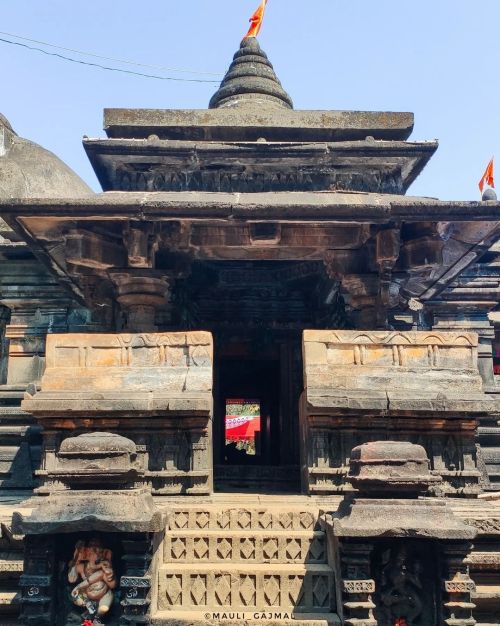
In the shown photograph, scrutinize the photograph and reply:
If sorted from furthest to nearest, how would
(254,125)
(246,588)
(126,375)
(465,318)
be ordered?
1. (465,318)
2. (254,125)
3. (126,375)
4. (246,588)

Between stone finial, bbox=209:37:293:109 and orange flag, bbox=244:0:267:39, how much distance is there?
45 cm

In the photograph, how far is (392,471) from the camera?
4977mm

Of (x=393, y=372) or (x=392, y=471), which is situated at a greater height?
(x=393, y=372)

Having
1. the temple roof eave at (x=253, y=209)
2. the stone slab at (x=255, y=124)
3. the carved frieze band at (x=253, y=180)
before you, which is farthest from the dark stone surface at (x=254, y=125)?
the temple roof eave at (x=253, y=209)

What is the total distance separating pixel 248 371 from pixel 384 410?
7183mm

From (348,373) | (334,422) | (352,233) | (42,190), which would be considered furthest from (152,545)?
(42,190)

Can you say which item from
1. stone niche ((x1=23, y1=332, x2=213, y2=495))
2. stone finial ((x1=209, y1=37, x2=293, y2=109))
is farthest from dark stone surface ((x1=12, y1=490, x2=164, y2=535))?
stone finial ((x1=209, y1=37, x2=293, y2=109))

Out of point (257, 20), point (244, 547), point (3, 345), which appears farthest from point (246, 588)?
point (257, 20)

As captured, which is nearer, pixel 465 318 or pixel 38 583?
pixel 38 583

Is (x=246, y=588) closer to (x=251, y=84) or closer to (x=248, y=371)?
(x=248, y=371)

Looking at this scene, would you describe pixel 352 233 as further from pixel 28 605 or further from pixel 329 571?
pixel 28 605

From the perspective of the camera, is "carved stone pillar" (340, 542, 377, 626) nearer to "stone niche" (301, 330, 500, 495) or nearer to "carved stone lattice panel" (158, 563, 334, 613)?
"carved stone lattice panel" (158, 563, 334, 613)

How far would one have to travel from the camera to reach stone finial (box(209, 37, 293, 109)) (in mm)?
12008

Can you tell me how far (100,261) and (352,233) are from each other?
3.15 meters
